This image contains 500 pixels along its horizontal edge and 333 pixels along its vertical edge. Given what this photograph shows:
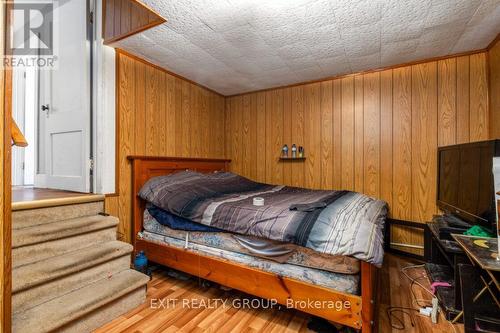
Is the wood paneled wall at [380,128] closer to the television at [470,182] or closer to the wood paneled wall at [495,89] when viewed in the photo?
the wood paneled wall at [495,89]

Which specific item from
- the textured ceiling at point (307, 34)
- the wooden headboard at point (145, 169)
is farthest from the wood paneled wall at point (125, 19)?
the wooden headboard at point (145, 169)

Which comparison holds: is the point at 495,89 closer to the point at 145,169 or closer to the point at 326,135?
the point at 326,135

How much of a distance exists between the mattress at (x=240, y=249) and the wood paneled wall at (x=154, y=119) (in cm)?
40

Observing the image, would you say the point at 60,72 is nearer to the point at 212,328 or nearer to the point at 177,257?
the point at 177,257

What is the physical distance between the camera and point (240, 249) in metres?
1.72

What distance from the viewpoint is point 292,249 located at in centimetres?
150

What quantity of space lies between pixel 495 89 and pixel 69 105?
405 centimetres

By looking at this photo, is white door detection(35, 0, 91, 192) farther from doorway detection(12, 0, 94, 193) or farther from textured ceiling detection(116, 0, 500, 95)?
textured ceiling detection(116, 0, 500, 95)

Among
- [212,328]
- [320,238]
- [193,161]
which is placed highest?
[193,161]

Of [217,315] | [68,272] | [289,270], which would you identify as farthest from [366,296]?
[68,272]

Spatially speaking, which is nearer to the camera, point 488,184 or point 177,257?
point 488,184

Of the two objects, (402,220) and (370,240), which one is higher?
(370,240)

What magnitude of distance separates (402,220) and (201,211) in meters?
2.22

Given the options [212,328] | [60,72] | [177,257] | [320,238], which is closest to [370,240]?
[320,238]
